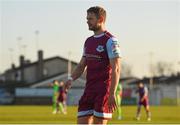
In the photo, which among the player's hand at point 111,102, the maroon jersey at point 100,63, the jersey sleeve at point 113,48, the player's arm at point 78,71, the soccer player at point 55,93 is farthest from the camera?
the soccer player at point 55,93

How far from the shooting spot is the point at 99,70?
9.16 meters

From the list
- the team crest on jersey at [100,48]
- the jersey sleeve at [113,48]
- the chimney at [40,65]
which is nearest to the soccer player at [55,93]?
the team crest on jersey at [100,48]

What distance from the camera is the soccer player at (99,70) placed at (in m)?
9.00

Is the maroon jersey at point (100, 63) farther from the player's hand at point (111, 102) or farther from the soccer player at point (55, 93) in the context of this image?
the soccer player at point (55, 93)

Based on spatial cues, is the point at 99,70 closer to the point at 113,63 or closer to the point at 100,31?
the point at 113,63

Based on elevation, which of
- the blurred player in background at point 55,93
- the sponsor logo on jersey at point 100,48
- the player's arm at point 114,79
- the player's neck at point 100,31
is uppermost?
the player's neck at point 100,31

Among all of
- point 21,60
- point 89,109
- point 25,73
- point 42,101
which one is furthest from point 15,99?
point 89,109

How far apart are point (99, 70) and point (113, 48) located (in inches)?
16.1

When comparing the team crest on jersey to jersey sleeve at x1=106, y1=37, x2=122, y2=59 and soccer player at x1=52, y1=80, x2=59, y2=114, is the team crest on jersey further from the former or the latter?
soccer player at x1=52, y1=80, x2=59, y2=114

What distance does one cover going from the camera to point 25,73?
11925 centimetres

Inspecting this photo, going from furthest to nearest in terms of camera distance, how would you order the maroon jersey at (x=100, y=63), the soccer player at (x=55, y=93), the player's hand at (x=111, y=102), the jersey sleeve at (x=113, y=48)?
the soccer player at (x=55, y=93) < the maroon jersey at (x=100, y=63) < the jersey sleeve at (x=113, y=48) < the player's hand at (x=111, y=102)

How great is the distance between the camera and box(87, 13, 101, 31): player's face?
29.6ft

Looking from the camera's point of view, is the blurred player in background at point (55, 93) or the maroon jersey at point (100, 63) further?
the blurred player in background at point (55, 93)

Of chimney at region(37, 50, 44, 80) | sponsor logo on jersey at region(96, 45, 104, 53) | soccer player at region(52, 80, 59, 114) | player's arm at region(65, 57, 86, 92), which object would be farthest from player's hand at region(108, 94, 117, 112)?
chimney at region(37, 50, 44, 80)
